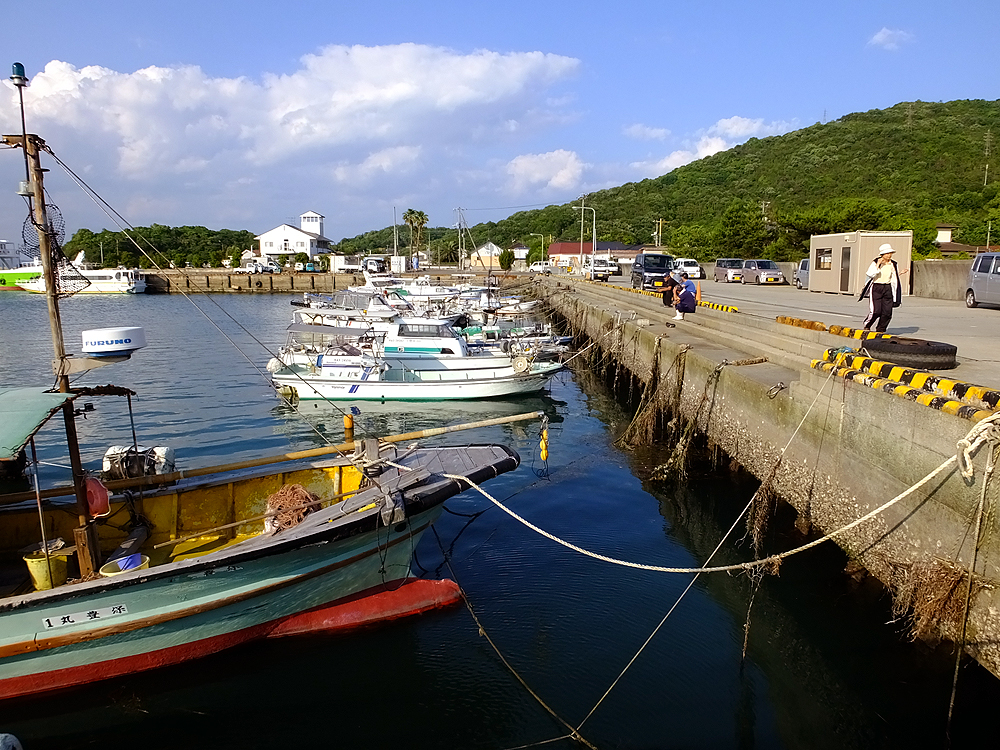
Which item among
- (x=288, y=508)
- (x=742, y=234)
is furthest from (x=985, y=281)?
(x=742, y=234)

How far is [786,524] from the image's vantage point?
388 inches

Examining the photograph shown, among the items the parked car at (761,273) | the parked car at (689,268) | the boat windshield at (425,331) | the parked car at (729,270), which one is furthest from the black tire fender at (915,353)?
the parked car at (729,270)

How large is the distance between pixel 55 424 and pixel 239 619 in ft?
48.6

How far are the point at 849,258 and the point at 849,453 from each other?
18797 millimetres

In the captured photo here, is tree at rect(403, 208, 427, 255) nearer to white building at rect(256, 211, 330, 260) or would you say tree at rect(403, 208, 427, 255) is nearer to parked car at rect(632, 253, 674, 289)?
white building at rect(256, 211, 330, 260)

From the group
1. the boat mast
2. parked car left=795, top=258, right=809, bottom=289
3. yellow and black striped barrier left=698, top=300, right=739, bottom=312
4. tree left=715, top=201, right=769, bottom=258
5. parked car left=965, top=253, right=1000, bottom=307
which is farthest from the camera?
tree left=715, top=201, right=769, bottom=258

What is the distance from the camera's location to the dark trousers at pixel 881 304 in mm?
11055

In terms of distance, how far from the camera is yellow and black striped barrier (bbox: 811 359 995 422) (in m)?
5.84

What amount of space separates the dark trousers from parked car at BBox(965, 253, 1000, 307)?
30.8 feet

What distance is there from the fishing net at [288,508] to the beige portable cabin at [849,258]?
19.7m

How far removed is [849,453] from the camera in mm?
7867

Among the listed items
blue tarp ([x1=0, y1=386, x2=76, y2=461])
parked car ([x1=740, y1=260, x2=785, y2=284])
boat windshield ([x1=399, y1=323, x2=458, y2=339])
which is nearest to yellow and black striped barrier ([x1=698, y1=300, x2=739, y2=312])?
boat windshield ([x1=399, y1=323, x2=458, y2=339])

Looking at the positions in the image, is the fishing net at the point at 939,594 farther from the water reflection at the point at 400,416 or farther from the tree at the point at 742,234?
the tree at the point at 742,234

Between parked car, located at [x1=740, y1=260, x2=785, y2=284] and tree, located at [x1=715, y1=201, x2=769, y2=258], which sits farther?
tree, located at [x1=715, y1=201, x2=769, y2=258]
